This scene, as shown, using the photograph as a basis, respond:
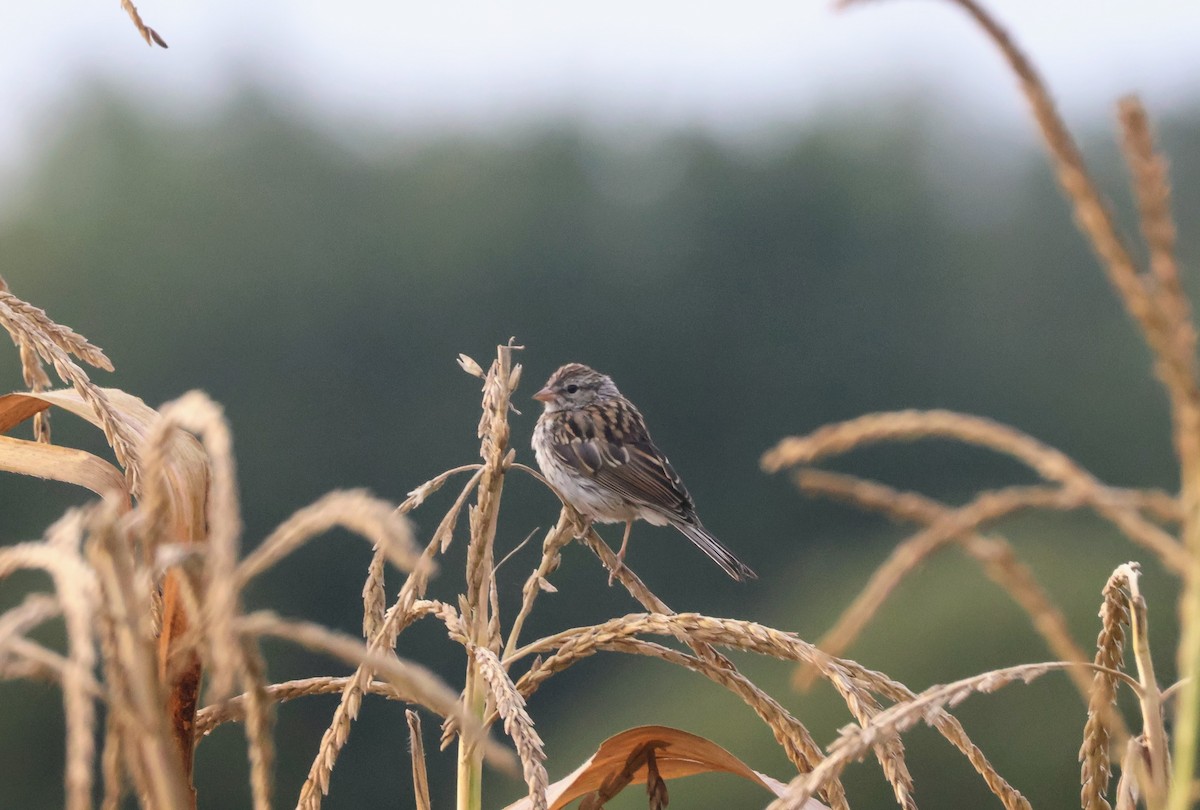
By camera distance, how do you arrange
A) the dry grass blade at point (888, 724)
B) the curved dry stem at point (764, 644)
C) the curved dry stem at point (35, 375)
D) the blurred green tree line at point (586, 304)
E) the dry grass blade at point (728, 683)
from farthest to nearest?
the blurred green tree line at point (586, 304) → the curved dry stem at point (35, 375) → the dry grass blade at point (728, 683) → the curved dry stem at point (764, 644) → the dry grass blade at point (888, 724)

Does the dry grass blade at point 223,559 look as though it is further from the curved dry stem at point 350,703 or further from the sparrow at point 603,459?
the sparrow at point 603,459

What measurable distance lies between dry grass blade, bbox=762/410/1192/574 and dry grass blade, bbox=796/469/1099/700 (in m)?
0.01

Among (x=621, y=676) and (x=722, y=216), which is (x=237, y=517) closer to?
(x=621, y=676)

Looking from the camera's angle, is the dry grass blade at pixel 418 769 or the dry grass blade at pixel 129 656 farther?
the dry grass blade at pixel 418 769

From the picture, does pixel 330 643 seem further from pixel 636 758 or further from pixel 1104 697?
pixel 636 758

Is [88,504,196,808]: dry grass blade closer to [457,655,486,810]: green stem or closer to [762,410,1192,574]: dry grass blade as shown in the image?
[762,410,1192,574]: dry grass blade

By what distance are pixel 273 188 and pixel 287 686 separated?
57426 mm

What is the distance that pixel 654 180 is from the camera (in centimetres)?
6053

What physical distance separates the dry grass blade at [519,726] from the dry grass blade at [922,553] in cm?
60

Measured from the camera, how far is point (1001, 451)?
0.75 metres

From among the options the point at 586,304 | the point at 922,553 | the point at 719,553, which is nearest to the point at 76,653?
the point at 922,553

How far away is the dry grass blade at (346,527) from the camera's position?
691 millimetres


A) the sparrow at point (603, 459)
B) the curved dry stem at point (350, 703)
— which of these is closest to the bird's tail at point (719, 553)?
the sparrow at point (603, 459)

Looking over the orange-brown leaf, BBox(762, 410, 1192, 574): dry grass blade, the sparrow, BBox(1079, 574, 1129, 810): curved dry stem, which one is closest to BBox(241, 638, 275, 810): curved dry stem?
BBox(762, 410, 1192, 574): dry grass blade
